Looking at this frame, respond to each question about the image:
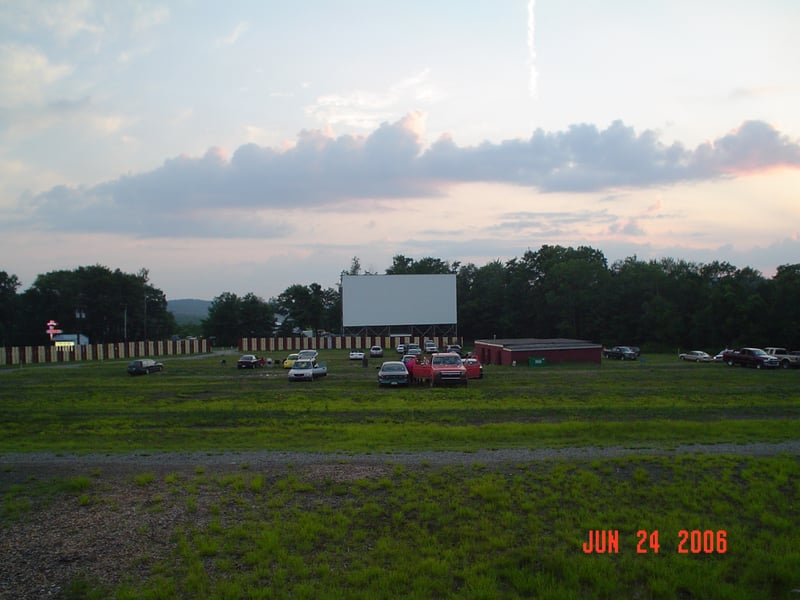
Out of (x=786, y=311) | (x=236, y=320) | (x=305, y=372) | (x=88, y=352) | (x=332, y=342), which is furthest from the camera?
(x=236, y=320)

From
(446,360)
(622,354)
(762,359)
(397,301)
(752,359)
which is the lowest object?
(622,354)

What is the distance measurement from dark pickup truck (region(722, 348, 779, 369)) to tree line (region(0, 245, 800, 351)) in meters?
22.5

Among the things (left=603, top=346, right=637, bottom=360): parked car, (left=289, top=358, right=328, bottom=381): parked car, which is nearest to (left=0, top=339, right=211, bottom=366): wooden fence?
(left=289, top=358, right=328, bottom=381): parked car

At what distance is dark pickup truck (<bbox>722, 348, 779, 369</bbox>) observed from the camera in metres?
44.0

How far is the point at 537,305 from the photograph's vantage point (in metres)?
102

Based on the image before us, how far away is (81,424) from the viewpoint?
1953 cm

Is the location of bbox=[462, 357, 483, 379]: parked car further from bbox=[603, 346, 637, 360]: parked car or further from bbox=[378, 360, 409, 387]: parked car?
bbox=[603, 346, 637, 360]: parked car

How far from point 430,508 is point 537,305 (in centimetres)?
9577

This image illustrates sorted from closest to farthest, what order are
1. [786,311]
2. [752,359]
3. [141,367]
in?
1. [141,367]
2. [752,359]
3. [786,311]

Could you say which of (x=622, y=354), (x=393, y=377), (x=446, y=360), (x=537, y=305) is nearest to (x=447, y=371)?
(x=446, y=360)

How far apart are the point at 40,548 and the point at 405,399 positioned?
1851 centimetres

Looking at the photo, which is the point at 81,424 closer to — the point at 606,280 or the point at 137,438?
the point at 137,438

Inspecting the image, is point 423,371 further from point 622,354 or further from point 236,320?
point 236,320

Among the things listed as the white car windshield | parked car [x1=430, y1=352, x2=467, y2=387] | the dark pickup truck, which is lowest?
the dark pickup truck
